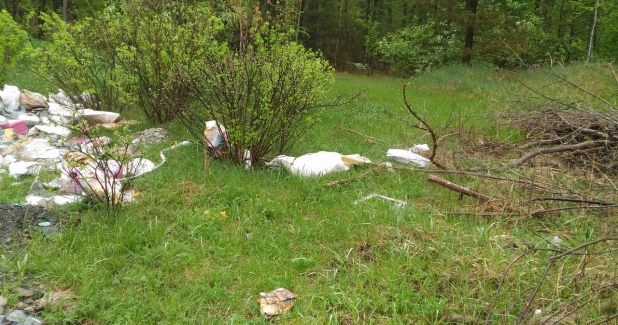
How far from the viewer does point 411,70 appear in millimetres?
21438

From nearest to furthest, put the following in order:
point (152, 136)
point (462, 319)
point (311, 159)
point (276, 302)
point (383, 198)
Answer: point (462, 319) → point (276, 302) → point (383, 198) → point (311, 159) → point (152, 136)

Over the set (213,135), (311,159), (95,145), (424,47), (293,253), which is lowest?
(293,253)

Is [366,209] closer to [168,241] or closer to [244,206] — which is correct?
[244,206]

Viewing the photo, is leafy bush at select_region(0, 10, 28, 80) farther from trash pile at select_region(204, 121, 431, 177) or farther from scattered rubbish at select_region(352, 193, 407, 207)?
scattered rubbish at select_region(352, 193, 407, 207)

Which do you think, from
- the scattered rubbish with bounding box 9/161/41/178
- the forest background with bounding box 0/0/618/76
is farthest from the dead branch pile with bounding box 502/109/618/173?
the scattered rubbish with bounding box 9/161/41/178

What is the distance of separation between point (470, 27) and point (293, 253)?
14037 mm

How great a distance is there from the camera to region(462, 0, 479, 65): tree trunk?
14.9 meters

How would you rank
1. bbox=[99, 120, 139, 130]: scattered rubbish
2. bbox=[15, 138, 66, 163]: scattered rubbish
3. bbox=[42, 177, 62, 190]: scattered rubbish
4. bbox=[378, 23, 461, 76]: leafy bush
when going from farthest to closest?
bbox=[378, 23, 461, 76]: leafy bush < bbox=[99, 120, 139, 130]: scattered rubbish < bbox=[15, 138, 66, 163]: scattered rubbish < bbox=[42, 177, 62, 190]: scattered rubbish

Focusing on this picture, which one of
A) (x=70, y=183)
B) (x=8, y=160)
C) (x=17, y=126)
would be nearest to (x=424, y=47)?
(x=17, y=126)

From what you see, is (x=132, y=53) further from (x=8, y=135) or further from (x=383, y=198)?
(x=383, y=198)

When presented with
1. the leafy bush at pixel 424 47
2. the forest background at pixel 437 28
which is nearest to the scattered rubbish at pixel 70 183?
the forest background at pixel 437 28

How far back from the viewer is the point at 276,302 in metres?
2.74

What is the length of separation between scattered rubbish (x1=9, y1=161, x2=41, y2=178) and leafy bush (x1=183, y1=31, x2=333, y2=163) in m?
1.76

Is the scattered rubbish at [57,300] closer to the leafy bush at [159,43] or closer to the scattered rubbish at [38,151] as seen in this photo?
the scattered rubbish at [38,151]
